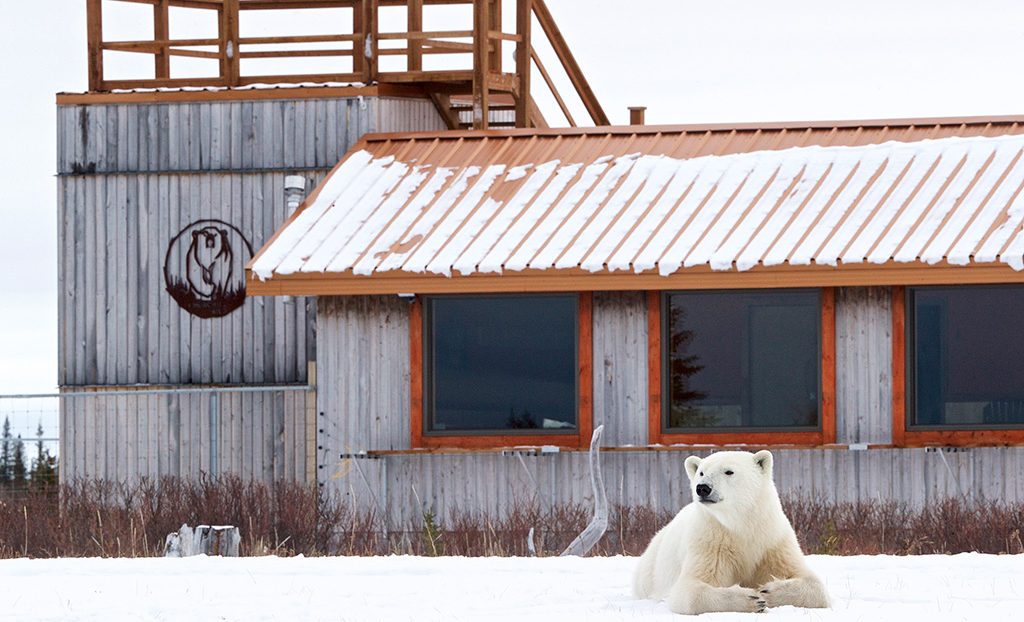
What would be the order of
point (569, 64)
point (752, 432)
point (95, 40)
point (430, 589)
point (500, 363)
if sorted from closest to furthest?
point (430, 589) < point (752, 432) < point (500, 363) < point (95, 40) < point (569, 64)

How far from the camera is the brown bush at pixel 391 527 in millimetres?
15070

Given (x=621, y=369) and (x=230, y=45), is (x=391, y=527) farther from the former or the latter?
(x=230, y=45)

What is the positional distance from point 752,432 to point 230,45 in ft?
28.0

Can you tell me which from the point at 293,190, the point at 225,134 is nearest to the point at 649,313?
the point at 293,190

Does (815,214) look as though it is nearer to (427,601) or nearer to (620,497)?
(620,497)

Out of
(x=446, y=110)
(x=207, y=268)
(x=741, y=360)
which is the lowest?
(x=741, y=360)

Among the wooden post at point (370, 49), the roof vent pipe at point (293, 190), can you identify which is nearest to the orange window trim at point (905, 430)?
the roof vent pipe at point (293, 190)

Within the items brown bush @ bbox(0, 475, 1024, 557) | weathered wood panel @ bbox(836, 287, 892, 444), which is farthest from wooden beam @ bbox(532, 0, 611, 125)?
brown bush @ bbox(0, 475, 1024, 557)

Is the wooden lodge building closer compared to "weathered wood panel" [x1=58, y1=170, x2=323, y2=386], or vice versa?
the wooden lodge building

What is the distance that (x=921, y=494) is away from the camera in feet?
56.4

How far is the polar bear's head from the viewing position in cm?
882

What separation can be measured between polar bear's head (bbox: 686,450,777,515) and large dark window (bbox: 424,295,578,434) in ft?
29.4

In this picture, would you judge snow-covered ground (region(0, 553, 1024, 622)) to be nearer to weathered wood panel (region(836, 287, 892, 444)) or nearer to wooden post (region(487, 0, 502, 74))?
weathered wood panel (region(836, 287, 892, 444))

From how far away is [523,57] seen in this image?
22.6 metres
